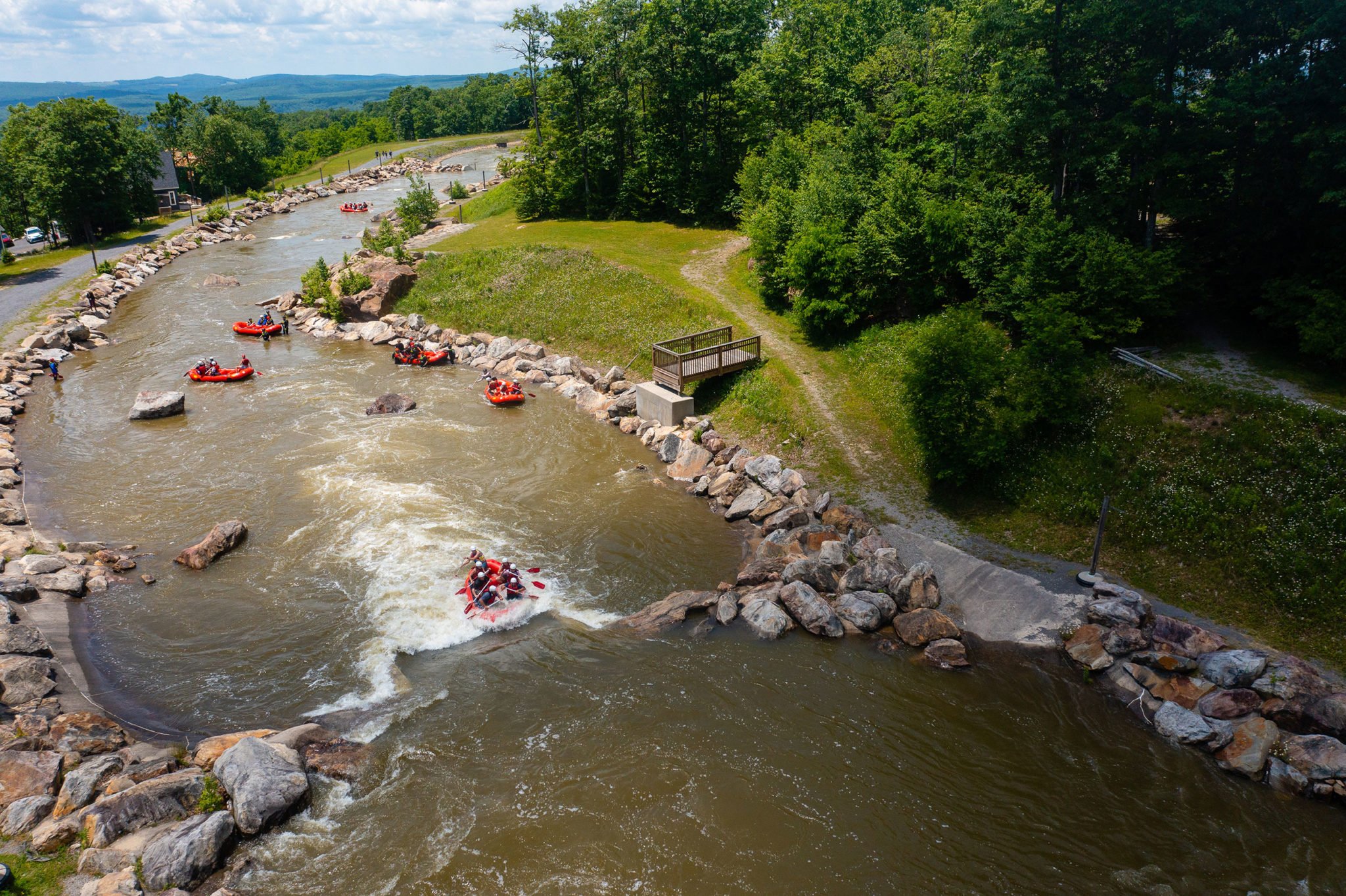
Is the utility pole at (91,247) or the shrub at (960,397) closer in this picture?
the shrub at (960,397)

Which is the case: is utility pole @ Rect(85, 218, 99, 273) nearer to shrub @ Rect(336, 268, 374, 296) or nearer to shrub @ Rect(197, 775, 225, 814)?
shrub @ Rect(336, 268, 374, 296)

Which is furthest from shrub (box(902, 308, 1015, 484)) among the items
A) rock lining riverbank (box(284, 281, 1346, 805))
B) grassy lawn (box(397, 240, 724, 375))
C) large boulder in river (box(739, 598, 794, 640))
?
grassy lawn (box(397, 240, 724, 375))

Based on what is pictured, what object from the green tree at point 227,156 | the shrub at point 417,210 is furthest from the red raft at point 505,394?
the green tree at point 227,156

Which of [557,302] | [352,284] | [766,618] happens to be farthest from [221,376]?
[766,618]

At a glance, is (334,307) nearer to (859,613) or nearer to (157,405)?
→ (157,405)

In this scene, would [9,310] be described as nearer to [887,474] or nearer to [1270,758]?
[887,474]

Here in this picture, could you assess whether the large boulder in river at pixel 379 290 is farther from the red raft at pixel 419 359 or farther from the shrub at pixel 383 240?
the red raft at pixel 419 359

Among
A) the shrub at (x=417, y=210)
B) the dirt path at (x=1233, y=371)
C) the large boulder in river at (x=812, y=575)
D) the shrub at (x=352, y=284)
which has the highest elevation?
the shrub at (x=417, y=210)
